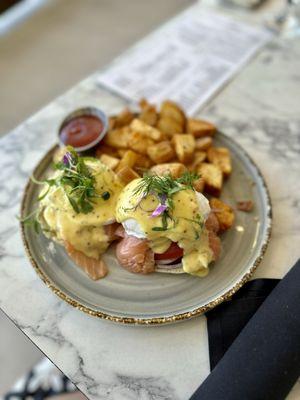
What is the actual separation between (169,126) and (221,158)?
223 millimetres

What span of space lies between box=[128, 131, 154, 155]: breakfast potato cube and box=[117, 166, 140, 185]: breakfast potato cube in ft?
0.48

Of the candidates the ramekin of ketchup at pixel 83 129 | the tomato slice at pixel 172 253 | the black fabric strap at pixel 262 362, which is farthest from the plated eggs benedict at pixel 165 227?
the ramekin of ketchup at pixel 83 129

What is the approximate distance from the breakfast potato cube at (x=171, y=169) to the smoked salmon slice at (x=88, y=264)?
12.5 inches

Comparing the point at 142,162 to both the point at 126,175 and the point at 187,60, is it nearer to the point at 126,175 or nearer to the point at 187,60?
the point at 126,175

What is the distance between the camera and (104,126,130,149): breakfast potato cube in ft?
4.66

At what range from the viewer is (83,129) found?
1478 millimetres

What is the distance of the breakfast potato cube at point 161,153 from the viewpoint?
1.37m

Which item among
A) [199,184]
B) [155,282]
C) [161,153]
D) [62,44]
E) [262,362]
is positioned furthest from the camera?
[62,44]

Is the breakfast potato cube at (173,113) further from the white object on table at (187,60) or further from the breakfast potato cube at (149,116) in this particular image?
the white object on table at (187,60)

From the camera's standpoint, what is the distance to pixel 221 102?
178 cm

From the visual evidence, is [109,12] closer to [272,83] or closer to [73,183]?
[272,83]

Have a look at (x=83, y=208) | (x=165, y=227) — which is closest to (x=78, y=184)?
(x=83, y=208)

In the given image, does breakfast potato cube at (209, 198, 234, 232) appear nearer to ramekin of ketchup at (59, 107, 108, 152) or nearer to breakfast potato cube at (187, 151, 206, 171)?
breakfast potato cube at (187, 151, 206, 171)

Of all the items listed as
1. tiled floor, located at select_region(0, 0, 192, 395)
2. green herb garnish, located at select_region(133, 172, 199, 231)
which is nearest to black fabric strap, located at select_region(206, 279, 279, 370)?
green herb garnish, located at select_region(133, 172, 199, 231)
